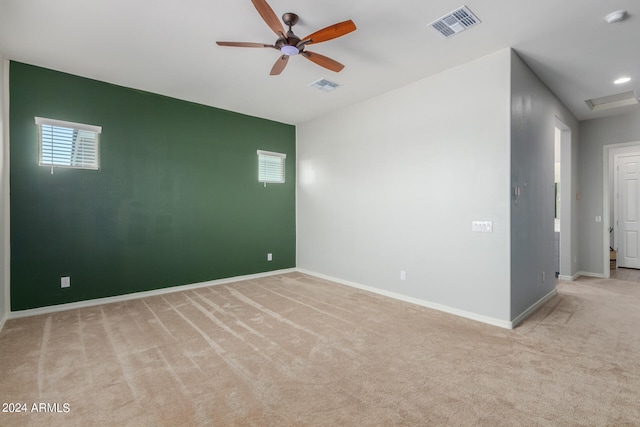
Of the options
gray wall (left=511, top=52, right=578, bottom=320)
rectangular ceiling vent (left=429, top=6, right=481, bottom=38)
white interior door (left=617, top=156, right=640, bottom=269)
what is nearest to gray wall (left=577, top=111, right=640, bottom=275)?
white interior door (left=617, top=156, right=640, bottom=269)

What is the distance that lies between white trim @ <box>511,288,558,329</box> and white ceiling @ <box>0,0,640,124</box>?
2922 mm

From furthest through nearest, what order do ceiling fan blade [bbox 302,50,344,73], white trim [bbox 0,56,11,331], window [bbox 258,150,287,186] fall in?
window [bbox 258,150,287,186] < white trim [bbox 0,56,11,331] < ceiling fan blade [bbox 302,50,344,73]

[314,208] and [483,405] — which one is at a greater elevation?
[314,208]

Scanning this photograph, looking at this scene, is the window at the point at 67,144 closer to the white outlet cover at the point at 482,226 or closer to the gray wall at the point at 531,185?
the white outlet cover at the point at 482,226

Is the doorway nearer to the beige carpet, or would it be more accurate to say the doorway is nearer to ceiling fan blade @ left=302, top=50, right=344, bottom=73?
the beige carpet

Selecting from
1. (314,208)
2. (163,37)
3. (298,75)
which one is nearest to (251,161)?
(314,208)

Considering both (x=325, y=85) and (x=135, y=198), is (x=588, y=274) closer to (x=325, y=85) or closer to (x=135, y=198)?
(x=325, y=85)

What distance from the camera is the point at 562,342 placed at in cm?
287

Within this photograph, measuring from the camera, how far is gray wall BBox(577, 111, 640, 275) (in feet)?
17.9

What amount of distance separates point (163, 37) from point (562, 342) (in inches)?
194

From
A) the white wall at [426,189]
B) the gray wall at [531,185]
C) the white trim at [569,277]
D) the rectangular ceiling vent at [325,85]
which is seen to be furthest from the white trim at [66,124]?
the white trim at [569,277]

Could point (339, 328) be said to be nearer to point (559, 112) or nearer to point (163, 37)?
point (163, 37)

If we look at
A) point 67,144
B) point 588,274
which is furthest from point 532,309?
point 67,144

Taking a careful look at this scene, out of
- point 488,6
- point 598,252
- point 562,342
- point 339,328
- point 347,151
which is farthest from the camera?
point 598,252
